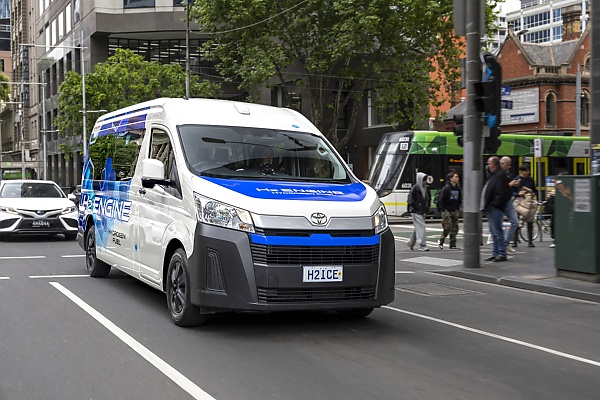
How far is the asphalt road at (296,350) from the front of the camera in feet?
17.6

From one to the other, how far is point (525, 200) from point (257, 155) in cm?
1143

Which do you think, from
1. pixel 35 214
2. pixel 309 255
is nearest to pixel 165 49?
pixel 35 214

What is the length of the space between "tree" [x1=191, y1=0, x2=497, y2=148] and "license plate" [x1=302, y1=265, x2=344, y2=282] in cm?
2347

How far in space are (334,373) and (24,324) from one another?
3.48 meters

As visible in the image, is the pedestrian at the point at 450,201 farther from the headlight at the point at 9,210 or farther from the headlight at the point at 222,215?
the headlight at the point at 222,215

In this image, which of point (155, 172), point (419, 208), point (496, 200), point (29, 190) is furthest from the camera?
point (29, 190)

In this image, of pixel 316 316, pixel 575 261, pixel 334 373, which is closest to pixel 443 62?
pixel 575 261

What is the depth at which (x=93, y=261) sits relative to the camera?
11273 mm

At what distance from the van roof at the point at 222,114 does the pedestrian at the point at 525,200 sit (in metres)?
10.2

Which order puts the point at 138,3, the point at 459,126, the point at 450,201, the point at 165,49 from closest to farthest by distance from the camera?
the point at 459,126, the point at 450,201, the point at 138,3, the point at 165,49

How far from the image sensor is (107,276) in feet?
37.3

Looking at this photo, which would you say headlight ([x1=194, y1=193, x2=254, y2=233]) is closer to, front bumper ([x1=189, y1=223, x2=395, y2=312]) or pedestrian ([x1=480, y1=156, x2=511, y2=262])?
front bumper ([x1=189, y1=223, x2=395, y2=312])

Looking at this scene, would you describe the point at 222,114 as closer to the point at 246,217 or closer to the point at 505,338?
the point at 246,217

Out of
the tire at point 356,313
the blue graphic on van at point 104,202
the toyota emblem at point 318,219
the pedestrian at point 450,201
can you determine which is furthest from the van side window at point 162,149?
the pedestrian at point 450,201
